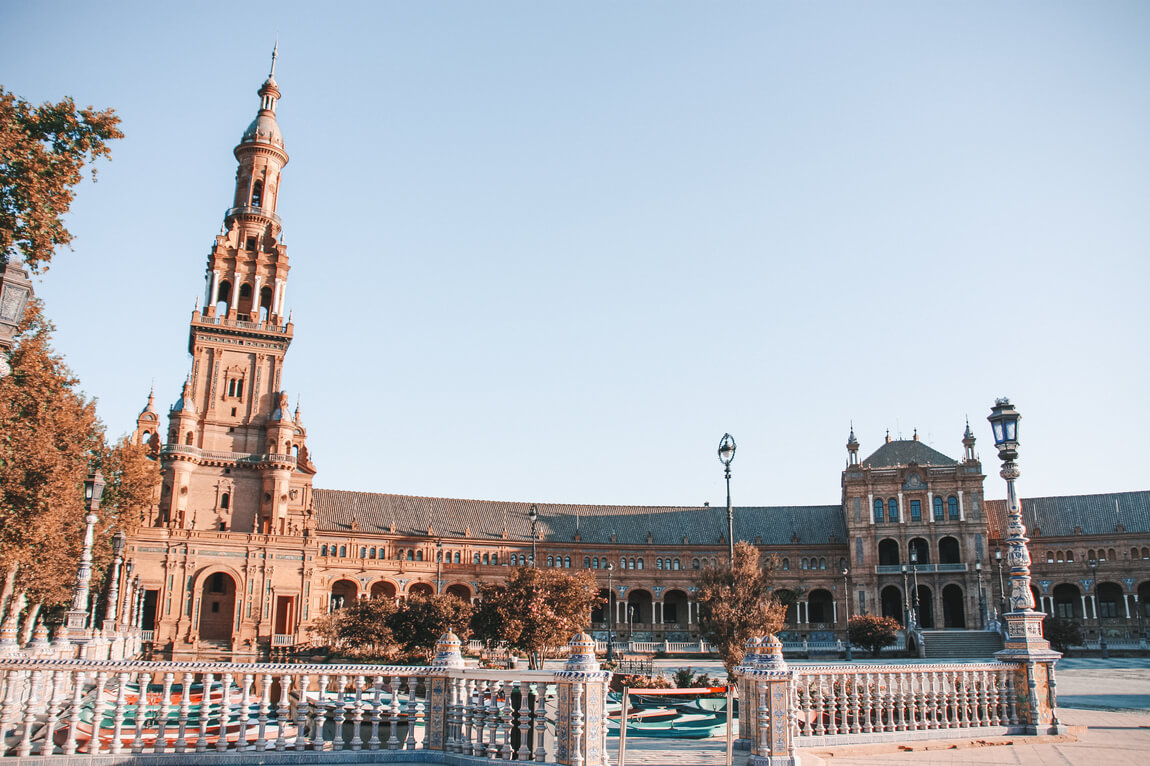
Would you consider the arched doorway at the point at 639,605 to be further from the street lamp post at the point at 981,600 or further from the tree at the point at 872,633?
the tree at the point at 872,633

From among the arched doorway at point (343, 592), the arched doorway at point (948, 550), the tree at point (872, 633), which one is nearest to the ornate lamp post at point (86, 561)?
the tree at point (872, 633)

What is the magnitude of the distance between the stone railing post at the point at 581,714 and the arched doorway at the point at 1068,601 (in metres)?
74.3

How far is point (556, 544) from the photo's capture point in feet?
250

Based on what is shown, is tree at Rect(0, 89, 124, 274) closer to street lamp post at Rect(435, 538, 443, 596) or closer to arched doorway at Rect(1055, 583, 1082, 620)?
street lamp post at Rect(435, 538, 443, 596)

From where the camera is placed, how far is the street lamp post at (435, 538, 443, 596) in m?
68.2

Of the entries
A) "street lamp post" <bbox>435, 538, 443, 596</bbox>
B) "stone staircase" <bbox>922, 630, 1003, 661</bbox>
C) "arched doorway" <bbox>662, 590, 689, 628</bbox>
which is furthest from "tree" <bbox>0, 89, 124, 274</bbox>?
"arched doorway" <bbox>662, 590, 689, 628</bbox>

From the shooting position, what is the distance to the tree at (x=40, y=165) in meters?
15.4

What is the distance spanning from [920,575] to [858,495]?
316 inches

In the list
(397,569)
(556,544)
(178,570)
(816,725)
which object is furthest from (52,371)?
(556,544)

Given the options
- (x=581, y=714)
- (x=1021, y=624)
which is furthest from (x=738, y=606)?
(x=581, y=714)

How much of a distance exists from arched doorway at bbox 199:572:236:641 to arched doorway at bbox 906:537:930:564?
5242 cm

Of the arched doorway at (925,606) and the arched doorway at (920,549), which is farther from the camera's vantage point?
the arched doorway at (920,549)

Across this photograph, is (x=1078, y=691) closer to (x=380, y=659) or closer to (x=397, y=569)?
(x=380, y=659)

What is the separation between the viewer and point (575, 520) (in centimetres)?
7962
